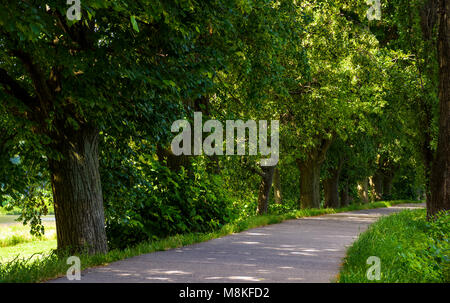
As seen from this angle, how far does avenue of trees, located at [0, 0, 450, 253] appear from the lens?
8.67 metres

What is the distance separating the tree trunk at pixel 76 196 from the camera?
31.1 feet

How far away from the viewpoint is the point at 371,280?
6199 mm

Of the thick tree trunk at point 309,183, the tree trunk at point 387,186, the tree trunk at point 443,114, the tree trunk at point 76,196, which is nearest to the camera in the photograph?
the tree trunk at point 76,196

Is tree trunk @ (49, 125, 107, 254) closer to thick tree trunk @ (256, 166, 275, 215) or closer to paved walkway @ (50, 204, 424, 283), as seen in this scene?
paved walkway @ (50, 204, 424, 283)

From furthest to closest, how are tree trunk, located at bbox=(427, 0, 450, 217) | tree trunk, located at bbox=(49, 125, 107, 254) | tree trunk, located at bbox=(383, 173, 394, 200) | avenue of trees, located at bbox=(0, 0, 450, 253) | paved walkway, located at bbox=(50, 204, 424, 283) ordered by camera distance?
tree trunk, located at bbox=(383, 173, 394, 200), tree trunk, located at bbox=(427, 0, 450, 217), tree trunk, located at bbox=(49, 125, 107, 254), avenue of trees, located at bbox=(0, 0, 450, 253), paved walkway, located at bbox=(50, 204, 424, 283)

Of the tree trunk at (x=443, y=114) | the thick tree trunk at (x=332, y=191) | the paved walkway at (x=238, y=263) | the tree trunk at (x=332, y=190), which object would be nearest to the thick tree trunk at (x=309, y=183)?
the tree trunk at (x=332, y=190)

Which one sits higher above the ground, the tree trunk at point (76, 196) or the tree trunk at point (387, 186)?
the tree trunk at point (76, 196)

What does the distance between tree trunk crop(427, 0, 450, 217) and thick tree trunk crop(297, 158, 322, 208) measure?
12.7 metres

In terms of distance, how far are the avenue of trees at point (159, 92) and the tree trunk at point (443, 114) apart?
0.11 ft

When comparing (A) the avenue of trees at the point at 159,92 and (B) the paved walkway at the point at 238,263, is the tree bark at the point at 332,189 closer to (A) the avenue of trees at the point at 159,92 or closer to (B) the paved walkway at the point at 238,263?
(A) the avenue of trees at the point at 159,92

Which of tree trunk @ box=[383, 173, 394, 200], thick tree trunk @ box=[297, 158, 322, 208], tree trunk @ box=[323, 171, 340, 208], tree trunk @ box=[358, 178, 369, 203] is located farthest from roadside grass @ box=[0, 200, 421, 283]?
tree trunk @ box=[383, 173, 394, 200]

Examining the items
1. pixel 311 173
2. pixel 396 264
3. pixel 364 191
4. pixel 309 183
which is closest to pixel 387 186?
pixel 364 191

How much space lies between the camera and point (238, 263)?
8109 millimetres
